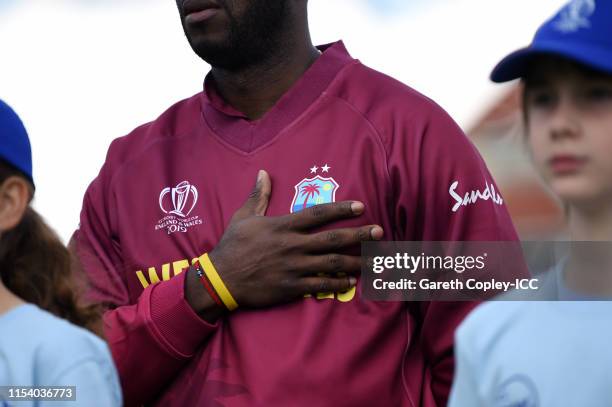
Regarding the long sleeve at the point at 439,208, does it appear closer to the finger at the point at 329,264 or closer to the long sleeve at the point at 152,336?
the finger at the point at 329,264

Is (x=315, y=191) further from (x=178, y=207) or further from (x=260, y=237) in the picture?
(x=178, y=207)

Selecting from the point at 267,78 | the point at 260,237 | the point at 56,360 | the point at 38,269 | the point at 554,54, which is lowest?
the point at 56,360

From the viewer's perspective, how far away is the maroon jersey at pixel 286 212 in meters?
2.73

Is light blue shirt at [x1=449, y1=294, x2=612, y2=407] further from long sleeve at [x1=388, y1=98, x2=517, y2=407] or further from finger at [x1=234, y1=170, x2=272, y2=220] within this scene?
finger at [x1=234, y1=170, x2=272, y2=220]

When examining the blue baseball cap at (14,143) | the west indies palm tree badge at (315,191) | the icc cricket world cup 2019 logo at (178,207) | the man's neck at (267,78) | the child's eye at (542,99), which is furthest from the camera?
the man's neck at (267,78)

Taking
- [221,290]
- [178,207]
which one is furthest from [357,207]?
[178,207]

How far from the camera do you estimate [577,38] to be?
83.6 inches

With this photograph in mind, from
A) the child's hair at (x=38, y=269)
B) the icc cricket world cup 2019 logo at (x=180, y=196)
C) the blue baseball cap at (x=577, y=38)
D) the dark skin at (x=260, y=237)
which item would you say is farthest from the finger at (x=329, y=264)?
the blue baseball cap at (x=577, y=38)

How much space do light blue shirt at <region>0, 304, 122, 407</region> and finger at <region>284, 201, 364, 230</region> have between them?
63 cm

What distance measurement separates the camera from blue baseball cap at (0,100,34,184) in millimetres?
2396

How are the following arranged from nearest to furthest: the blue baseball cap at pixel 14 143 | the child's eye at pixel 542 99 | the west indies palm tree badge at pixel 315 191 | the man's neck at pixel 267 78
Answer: the child's eye at pixel 542 99
the blue baseball cap at pixel 14 143
the west indies palm tree badge at pixel 315 191
the man's neck at pixel 267 78

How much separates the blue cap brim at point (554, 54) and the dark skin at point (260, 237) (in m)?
0.66

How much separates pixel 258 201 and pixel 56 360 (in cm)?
77

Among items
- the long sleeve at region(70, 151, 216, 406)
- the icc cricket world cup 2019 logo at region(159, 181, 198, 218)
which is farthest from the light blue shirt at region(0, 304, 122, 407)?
the icc cricket world cup 2019 logo at region(159, 181, 198, 218)
